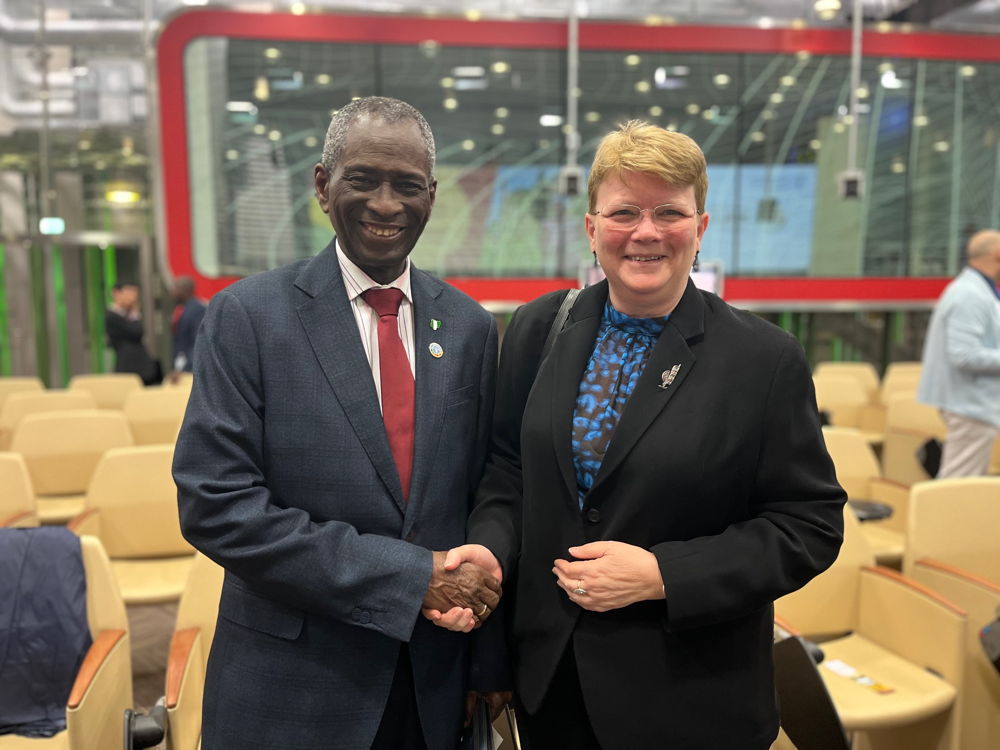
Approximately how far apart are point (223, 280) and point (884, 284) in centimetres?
678

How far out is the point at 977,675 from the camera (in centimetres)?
262

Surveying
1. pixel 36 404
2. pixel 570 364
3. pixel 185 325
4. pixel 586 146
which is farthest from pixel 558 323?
pixel 586 146

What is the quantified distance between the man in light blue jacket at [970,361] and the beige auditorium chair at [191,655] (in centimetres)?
393

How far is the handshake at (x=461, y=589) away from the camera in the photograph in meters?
1.37

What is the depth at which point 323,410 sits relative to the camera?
54.0 inches

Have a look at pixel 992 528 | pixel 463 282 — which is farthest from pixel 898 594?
pixel 463 282

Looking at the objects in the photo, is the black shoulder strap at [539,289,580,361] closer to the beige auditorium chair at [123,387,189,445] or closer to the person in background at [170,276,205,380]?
the beige auditorium chair at [123,387,189,445]

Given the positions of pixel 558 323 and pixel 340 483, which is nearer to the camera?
pixel 340 483

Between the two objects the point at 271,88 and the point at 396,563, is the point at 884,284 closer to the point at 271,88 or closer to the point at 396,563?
the point at 271,88

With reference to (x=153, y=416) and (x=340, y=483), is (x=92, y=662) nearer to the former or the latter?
(x=340, y=483)

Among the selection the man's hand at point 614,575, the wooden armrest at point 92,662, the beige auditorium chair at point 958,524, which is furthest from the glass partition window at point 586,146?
the man's hand at point 614,575

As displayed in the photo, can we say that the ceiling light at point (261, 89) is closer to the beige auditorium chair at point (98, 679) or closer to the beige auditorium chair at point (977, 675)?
the beige auditorium chair at point (98, 679)

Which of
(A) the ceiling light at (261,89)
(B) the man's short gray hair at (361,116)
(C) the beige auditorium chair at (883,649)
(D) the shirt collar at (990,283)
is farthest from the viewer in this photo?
(A) the ceiling light at (261,89)

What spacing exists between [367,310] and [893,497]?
10.5 feet
